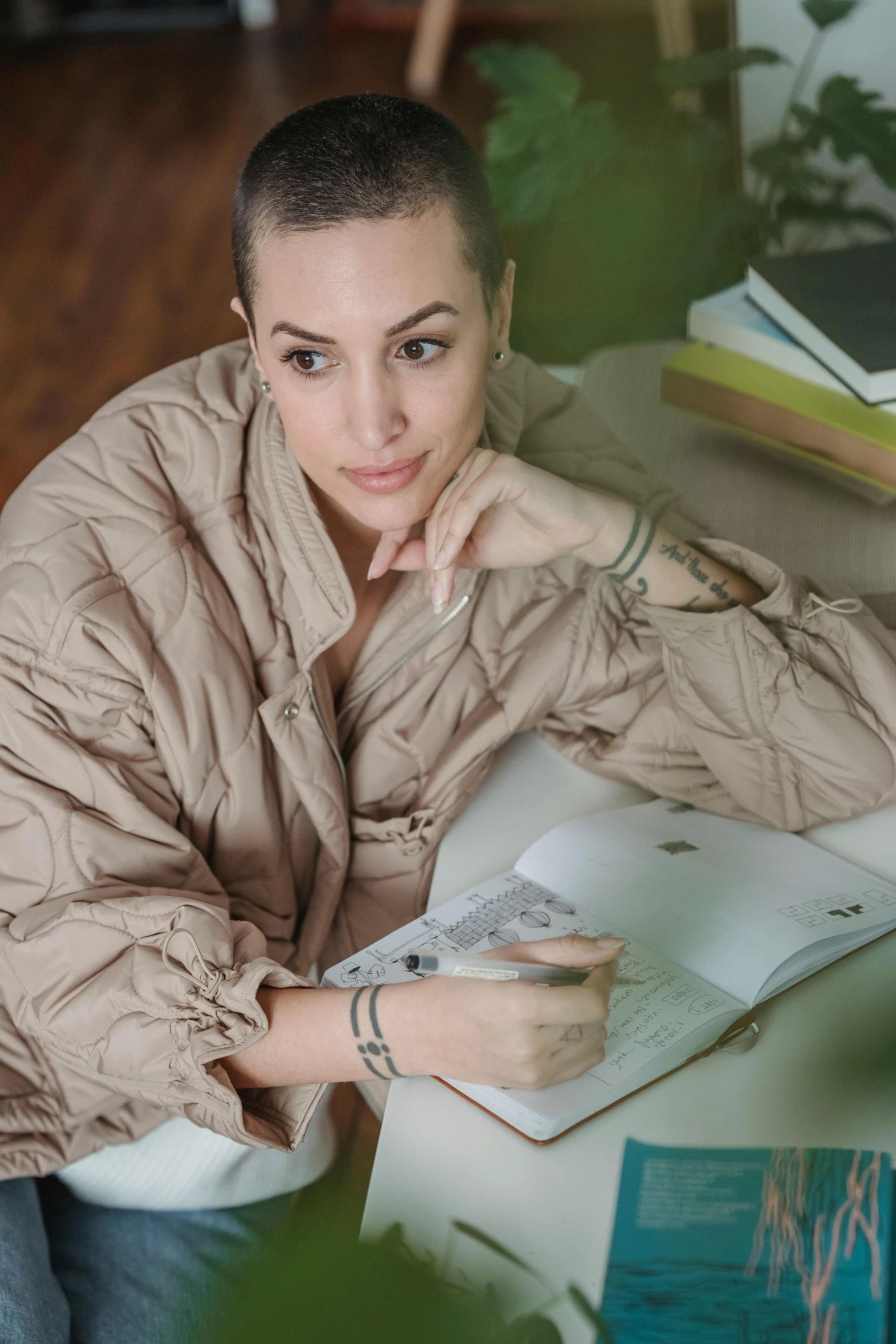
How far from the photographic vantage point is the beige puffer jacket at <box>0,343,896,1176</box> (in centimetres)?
92

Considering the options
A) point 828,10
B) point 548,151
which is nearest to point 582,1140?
point 548,151

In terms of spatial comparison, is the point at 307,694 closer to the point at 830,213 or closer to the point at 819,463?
the point at 819,463

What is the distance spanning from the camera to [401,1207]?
0.35m

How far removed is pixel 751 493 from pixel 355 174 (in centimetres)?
73

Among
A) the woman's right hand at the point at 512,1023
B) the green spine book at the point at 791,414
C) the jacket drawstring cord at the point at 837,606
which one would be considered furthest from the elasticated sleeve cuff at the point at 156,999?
the green spine book at the point at 791,414

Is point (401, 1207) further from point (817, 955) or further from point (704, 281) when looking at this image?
point (704, 281)

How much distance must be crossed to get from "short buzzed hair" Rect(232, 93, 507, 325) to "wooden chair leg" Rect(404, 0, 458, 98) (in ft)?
12.7

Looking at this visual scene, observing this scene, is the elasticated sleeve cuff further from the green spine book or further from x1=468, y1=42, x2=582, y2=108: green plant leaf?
x1=468, y1=42, x2=582, y2=108: green plant leaf

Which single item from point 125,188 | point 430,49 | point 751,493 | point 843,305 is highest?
point 430,49

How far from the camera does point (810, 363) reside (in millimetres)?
1369

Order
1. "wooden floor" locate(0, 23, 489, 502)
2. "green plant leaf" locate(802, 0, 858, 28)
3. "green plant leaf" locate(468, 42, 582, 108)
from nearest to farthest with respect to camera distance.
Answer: "green plant leaf" locate(802, 0, 858, 28)
"green plant leaf" locate(468, 42, 582, 108)
"wooden floor" locate(0, 23, 489, 502)

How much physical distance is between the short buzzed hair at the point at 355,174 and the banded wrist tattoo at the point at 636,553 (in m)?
0.27

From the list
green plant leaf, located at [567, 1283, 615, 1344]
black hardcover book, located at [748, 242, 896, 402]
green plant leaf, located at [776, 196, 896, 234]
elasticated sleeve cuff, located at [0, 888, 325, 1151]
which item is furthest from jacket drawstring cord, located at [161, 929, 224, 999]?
green plant leaf, located at [776, 196, 896, 234]

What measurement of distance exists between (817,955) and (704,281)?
1.33 meters
